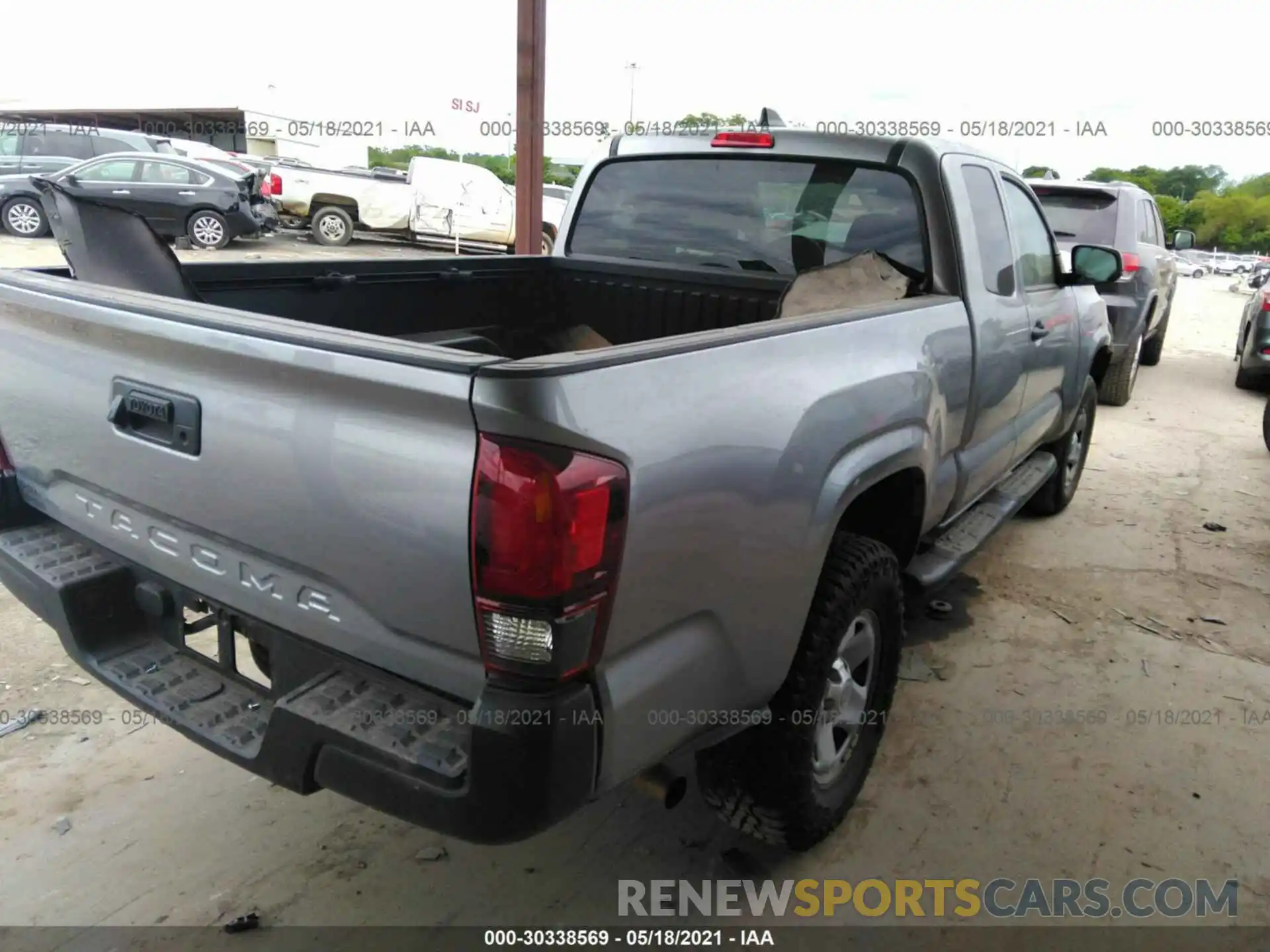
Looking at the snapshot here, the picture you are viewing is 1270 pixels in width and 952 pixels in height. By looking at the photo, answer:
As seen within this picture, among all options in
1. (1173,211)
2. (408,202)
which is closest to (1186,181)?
(1173,211)

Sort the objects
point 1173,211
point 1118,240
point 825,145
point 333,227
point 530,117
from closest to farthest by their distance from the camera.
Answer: point 825,145
point 530,117
point 1118,240
point 333,227
point 1173,211

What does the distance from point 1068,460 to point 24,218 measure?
54.8ft

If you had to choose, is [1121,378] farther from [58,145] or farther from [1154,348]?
[58,145]

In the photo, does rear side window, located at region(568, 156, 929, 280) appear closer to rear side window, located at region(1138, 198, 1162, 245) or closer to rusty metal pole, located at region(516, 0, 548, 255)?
rusty metal pole, located at region(516, 0, 548, 255)

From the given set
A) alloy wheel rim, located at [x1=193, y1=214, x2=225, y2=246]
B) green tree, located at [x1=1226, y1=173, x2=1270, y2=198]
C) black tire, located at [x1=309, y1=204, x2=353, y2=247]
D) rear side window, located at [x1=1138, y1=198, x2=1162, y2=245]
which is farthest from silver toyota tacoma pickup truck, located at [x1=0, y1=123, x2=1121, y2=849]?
green tree, located at [x1=1226, y1=173, x2=1270, y2=198]

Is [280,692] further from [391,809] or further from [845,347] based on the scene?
[845,347]

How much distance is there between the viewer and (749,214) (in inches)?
144

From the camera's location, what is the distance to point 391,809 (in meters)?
1.71

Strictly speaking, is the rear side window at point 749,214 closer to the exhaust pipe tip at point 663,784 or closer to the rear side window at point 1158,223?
the exhaust pipe tip at point 663,784

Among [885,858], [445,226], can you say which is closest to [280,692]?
[885,858]

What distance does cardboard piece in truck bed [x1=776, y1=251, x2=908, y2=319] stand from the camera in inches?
127

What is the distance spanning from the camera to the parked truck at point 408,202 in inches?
712

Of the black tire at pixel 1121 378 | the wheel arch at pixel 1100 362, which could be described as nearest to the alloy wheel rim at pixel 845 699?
the wheel arch at pixel 1100 362

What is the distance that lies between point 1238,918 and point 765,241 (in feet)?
8.52
